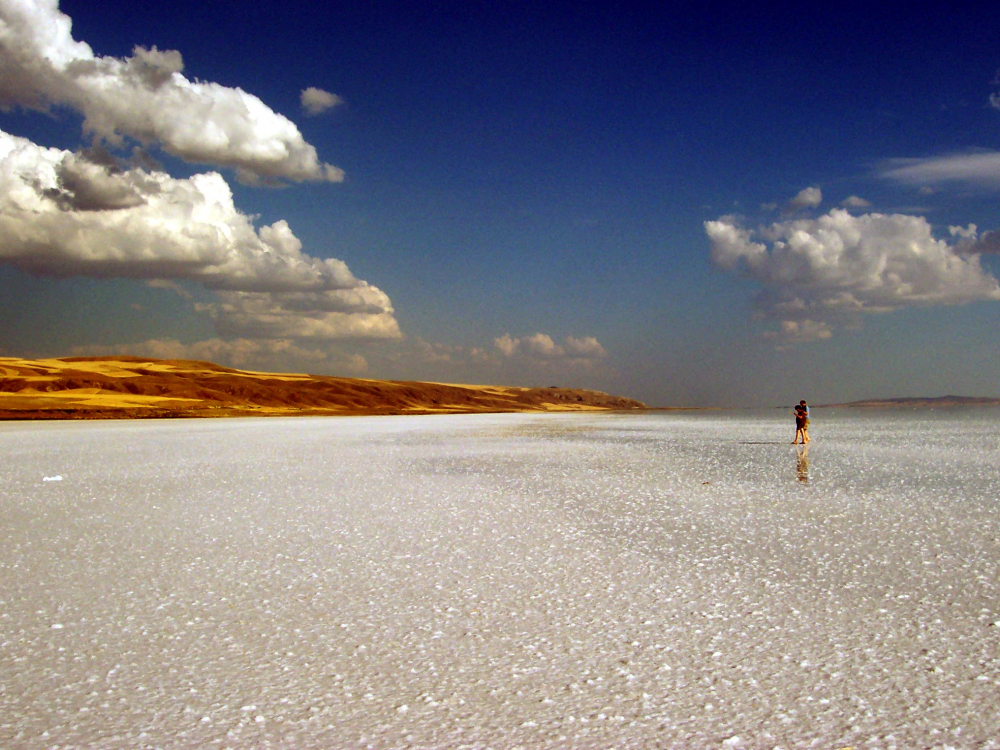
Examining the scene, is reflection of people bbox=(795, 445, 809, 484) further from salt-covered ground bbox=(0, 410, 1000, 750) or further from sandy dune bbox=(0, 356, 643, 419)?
sandy dune bbox=(0, 356, 643, 419)

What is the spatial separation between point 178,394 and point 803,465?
272 feet

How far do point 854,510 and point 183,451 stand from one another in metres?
19.1

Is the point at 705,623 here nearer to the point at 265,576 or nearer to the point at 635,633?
the point at 635,633

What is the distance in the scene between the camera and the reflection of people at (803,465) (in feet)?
47.2

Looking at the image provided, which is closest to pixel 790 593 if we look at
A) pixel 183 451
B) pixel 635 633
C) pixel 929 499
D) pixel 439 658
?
pixel 635 633

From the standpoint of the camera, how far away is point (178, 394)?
86.8 meters

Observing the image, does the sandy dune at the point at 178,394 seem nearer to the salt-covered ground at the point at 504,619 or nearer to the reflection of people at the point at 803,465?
the reflection of people at the point at 803,465

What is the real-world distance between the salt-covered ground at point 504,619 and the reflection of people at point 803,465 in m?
2.04

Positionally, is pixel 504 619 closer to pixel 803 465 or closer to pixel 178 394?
pixel 803 465

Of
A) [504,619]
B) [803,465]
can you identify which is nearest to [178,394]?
[803,465]

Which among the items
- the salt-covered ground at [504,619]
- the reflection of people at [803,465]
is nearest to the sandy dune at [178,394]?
the reflection of people at [803,465]

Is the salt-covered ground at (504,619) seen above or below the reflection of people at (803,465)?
below

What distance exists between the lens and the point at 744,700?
4.16m

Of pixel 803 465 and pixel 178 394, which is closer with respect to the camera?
pixel 803 465
